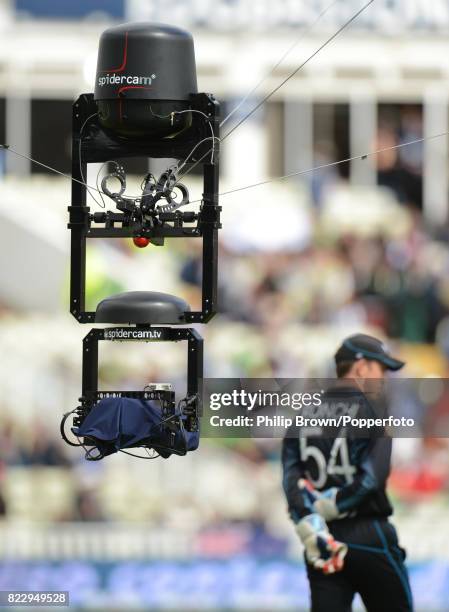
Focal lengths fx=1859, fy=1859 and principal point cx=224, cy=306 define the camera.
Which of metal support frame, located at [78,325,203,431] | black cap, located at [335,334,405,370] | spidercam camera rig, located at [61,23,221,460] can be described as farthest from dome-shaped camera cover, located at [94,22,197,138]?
black cap, located at [335,334,405,370]

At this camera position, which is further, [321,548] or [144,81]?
[321,548]

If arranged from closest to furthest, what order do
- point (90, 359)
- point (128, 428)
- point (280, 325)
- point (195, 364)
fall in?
point (128, 428) → point (195, 364) → point (90, 359) → point (280, 325)

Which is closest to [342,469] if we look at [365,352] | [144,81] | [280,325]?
[365,352]

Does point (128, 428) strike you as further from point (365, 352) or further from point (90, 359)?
point (365, 352)

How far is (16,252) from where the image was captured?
25281mm

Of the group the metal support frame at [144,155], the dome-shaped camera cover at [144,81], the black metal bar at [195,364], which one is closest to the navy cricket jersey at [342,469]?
the black metal bar at [195,364]

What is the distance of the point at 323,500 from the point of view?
17.0 metres

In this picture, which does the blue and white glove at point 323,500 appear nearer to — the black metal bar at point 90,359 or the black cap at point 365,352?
the black cap at point 365,352

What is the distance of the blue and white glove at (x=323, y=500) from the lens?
55.4ft

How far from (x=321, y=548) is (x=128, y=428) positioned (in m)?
4.80

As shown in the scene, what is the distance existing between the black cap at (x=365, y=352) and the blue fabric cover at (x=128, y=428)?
3759 millimetres

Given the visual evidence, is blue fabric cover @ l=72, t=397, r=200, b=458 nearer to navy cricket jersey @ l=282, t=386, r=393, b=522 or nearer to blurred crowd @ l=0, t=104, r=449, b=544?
navy cricket jersey @ l=282, t=386, r=393, b=522

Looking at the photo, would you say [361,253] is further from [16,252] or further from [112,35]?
[112,35]

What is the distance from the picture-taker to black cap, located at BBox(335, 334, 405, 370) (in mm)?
16219
